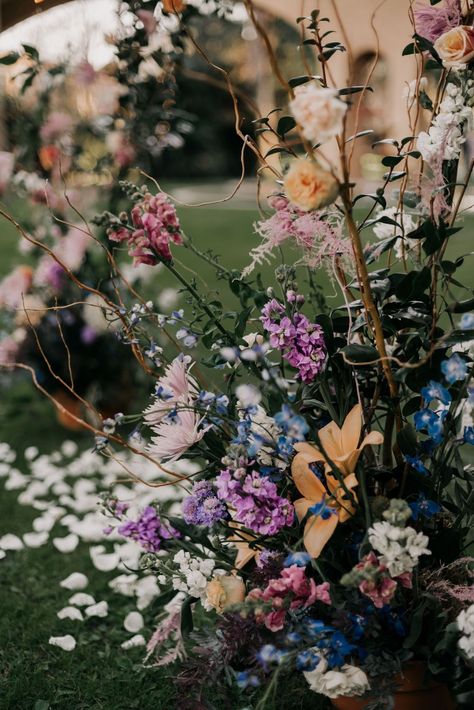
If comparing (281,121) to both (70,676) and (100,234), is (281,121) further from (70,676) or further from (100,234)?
(100,234)

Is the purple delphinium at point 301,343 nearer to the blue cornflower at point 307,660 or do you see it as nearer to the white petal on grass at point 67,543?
the blue cornflower at point 307,660

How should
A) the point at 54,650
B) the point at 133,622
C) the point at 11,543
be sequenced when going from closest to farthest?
the point at 54,650 → the point at 133,622 → the point at 11,543

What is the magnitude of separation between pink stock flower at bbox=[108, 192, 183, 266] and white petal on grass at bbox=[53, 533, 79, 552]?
126 centimetres

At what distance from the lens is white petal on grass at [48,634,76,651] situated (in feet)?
6.07

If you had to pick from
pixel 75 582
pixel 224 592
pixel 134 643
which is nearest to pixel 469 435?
pixel 224 592

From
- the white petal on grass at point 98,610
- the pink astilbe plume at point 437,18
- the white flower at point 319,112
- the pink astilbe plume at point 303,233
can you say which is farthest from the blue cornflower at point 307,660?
the pink astilbe plume at point 437,18

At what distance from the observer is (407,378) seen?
4.27 feet

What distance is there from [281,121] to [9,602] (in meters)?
1.37

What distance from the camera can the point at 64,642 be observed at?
186 centimetres

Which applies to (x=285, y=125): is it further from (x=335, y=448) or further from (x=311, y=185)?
(x=335, y=448)

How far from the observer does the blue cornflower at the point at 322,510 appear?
1219mm

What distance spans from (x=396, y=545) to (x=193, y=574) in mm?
407

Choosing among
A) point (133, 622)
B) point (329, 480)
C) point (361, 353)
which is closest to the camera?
point (361, 353)

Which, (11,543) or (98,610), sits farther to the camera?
(11,543)
